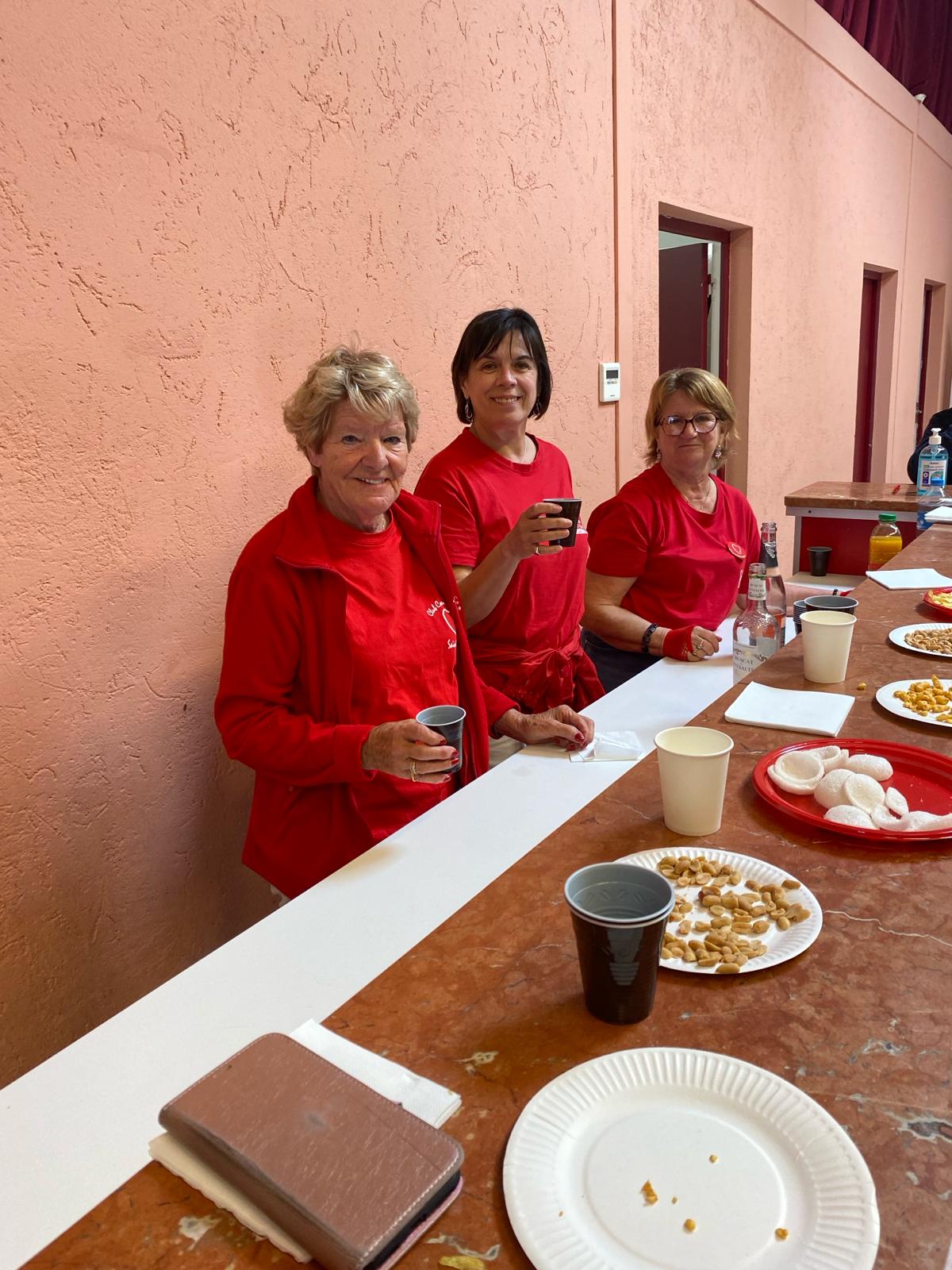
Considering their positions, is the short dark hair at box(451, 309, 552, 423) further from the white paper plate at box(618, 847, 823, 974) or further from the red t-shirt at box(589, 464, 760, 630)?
the white paper plate at box(618, 847, 823, 974)

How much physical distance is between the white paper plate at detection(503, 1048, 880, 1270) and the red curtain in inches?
315

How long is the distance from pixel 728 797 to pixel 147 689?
1319mm

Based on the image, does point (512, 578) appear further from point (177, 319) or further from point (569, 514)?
point (177, 319)

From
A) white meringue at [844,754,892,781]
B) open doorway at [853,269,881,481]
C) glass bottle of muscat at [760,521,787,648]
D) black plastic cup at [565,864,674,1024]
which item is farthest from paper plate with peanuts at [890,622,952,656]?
open doorway at [853,269,881,481]

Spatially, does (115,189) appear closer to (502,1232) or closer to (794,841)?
(794,841)

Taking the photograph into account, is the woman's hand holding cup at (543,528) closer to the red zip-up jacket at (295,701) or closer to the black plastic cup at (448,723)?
the red zip-up jacket at (295,701)

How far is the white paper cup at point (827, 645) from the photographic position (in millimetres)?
1763

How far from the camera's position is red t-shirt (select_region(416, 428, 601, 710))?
2.19 metres

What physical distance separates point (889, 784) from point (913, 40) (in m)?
9.76

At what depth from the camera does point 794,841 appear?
1203mm

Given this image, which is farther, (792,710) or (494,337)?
(494,337)

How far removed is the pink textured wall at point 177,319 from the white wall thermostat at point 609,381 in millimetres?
517

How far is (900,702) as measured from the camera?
1639 mm

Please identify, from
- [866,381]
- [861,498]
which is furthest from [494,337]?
[866,381]
